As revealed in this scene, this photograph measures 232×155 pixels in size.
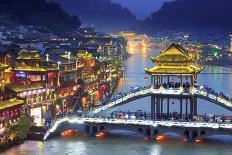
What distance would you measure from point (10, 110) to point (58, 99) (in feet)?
25.3

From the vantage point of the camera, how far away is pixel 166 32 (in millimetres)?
198250

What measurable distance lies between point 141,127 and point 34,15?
51.4 metres

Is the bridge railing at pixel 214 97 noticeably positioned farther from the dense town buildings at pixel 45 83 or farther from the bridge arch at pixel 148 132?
the dense town buildings at pixel 45 83

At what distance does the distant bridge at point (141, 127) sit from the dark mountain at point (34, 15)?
4065 cm

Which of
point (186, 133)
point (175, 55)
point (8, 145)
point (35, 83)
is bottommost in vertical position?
point (8, 145)

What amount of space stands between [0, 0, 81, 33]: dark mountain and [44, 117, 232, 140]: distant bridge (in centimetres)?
4065

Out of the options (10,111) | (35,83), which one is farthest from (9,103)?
(35,83)

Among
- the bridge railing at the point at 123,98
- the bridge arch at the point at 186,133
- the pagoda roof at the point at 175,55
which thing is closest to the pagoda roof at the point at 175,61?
the pagoda roof at the point at 175,55

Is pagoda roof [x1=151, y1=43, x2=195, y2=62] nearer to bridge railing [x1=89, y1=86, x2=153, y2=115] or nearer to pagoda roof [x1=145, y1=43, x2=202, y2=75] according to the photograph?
pagoda roof [x1=145, y1=43, x2=202, y2=75]

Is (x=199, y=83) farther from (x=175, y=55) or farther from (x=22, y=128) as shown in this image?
(x=22, y=128)

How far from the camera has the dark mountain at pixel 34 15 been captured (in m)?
76.9

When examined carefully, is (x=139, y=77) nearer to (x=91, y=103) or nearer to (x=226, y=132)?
(x=91, y=103)

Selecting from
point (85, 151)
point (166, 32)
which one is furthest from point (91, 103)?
point (166, 32)

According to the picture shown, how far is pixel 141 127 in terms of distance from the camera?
31.8m
